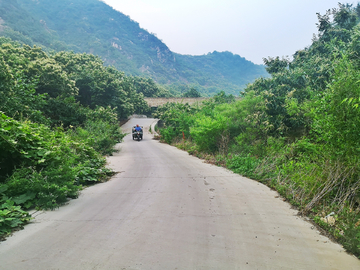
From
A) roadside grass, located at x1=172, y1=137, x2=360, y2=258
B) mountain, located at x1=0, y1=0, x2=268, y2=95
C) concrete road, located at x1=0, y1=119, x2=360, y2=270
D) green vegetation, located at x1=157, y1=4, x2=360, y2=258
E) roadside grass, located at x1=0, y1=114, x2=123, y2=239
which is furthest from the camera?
mountain, located at x1=0, y1=0, x2=268, y2=95

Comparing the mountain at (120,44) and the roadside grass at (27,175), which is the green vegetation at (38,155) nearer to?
the roadside grass at (27,175)

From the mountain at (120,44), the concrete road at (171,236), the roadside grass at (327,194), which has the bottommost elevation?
the concrete road at (171,236)

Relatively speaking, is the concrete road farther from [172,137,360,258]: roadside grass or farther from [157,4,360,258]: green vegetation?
[157,4,360,258]: green vegetation

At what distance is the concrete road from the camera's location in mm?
3404

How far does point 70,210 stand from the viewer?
5312 mm

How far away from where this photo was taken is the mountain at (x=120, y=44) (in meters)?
115

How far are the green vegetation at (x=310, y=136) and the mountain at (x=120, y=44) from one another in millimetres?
87676

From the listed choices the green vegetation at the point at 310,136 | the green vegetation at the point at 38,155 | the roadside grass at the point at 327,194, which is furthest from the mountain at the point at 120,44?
the roadside grass at the point at 327,194

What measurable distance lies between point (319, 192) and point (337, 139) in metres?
1.28

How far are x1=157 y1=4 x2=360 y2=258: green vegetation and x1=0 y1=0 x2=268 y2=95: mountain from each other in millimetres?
87676

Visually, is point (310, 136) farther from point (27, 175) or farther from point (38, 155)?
point (27, 175)

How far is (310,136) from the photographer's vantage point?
8.98 m

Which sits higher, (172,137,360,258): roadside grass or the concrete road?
(172,137,360,258): roadside grass

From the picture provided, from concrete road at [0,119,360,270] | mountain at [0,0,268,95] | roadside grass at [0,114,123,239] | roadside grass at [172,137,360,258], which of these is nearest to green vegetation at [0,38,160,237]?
roadside grass at [0,114,123,239]
